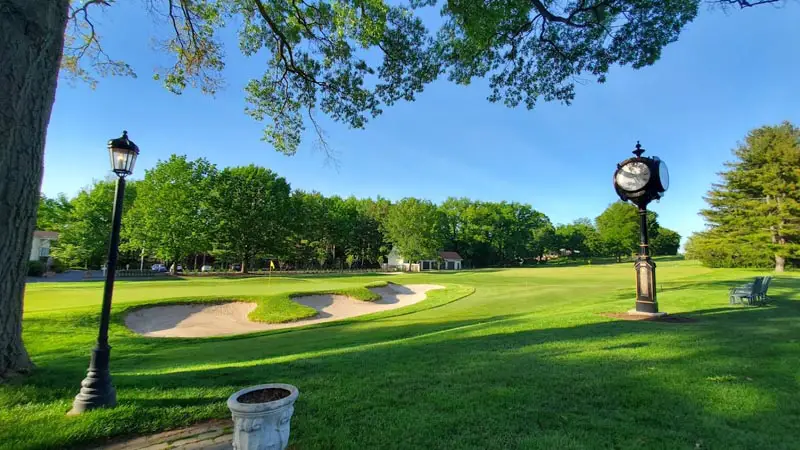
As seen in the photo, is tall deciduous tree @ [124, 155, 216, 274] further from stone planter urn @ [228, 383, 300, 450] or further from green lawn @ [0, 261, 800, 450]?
stone planter urn @ [228, 383, 300, 450]

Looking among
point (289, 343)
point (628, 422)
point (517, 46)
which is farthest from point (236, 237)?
point (628, 422)

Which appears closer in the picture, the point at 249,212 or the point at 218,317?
the point at 218,317

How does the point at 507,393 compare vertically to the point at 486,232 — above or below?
below

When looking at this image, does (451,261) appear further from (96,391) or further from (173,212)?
(96,391)

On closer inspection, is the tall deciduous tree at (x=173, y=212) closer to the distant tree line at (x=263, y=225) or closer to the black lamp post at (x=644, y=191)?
the distant tree line at (x=263, y=225)

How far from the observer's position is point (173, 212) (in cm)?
3856

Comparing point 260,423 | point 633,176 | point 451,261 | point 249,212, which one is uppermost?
point 249,212

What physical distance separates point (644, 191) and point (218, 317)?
15.6 meters

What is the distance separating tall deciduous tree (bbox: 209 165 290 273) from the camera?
41.4 meters

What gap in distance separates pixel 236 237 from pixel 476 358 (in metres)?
42.3

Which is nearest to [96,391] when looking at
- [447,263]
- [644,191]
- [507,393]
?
[507,393]

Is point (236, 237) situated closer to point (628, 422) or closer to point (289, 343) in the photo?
point (289, 343)

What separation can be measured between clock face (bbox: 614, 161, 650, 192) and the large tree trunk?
10.9 meters

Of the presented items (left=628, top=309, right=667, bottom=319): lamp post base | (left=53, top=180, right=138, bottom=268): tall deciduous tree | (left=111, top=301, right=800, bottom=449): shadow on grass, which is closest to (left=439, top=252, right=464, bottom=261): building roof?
(left=53, top=180, right=138, bottom=268): tall deciduous tree
